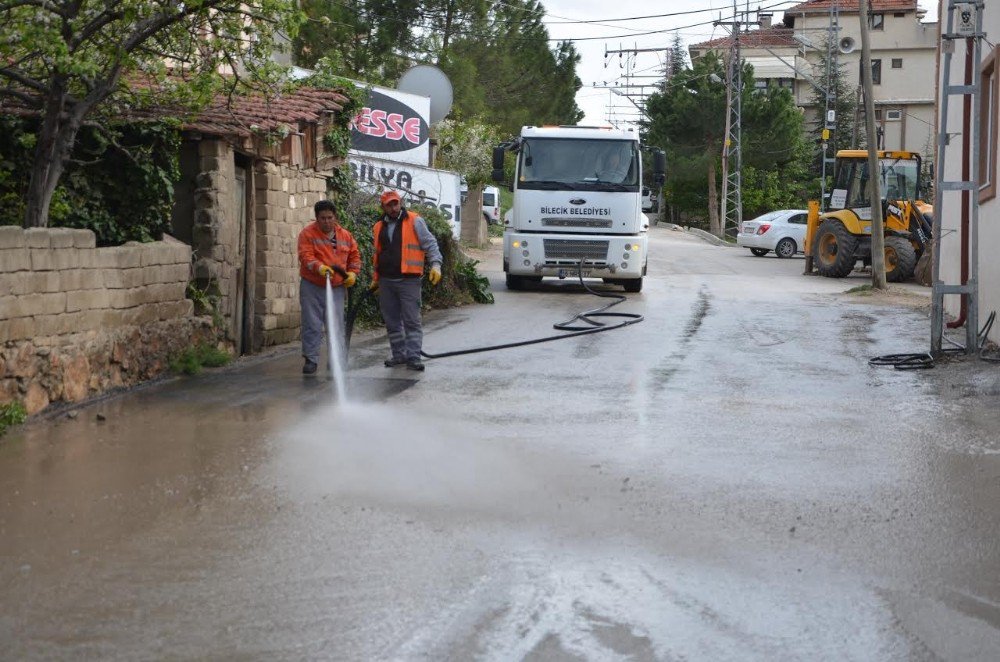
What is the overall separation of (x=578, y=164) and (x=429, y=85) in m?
5.81

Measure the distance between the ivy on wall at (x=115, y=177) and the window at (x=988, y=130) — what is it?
331 inches

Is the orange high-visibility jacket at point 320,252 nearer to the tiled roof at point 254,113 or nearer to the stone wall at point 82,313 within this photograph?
the stone wall at point 82,313

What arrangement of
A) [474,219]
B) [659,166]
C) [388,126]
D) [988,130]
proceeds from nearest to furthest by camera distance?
[988,130], [659,166], [388,126], [474,219]

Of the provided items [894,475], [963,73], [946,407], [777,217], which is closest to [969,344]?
[946,407]

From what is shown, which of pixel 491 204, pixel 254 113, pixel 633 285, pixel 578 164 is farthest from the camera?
pixel 491 204

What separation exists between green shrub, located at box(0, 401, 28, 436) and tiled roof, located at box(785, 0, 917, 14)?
214 ft

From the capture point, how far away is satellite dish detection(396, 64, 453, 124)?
26781mm

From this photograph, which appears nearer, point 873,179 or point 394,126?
point 873,179

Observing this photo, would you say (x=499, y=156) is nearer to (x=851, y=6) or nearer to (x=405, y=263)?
(x=405, y=263)

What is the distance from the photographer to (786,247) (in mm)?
38406

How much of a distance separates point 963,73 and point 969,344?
4.47 metres

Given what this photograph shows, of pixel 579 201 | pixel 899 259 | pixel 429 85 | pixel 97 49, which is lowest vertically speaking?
pixel 899 259

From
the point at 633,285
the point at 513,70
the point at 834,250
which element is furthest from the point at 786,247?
the point at 633,285

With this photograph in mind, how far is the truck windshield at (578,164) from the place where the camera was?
22312 mm
